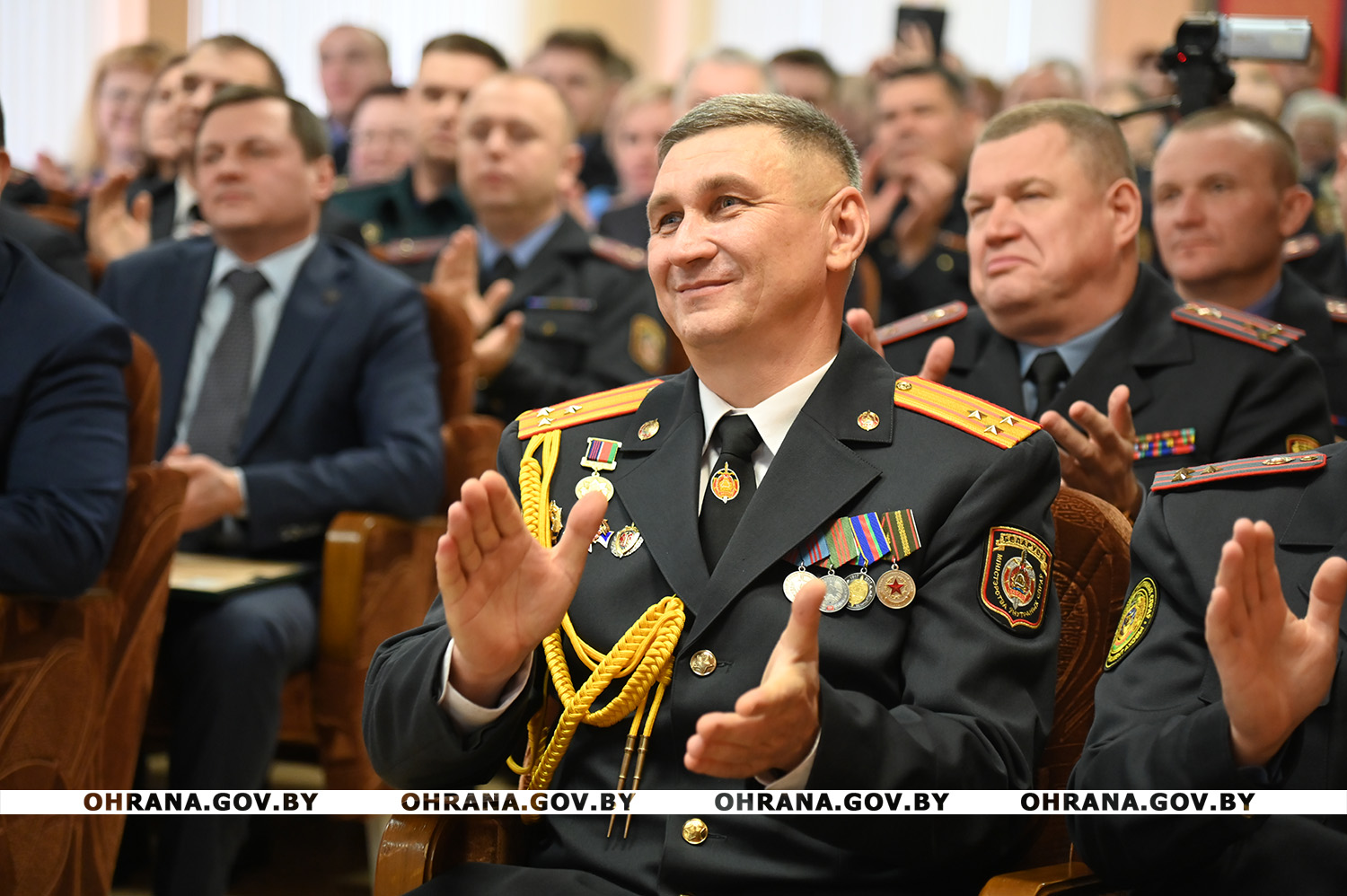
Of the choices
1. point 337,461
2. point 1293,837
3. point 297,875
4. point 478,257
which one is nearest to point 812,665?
point 1293,837

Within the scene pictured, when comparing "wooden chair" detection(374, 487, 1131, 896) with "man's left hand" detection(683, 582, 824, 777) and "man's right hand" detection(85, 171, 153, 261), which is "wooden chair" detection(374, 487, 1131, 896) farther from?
"man's right hand" detection(85, 171, 153, 261)

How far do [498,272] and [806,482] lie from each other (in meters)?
2.50

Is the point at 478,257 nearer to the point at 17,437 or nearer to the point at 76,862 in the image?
the point at 17,437

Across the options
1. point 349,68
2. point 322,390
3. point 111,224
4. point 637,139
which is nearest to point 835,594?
point 322,390

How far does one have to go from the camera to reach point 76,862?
76.4 inches

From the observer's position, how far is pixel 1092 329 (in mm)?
2379

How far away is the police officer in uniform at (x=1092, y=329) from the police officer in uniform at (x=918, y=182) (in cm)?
155

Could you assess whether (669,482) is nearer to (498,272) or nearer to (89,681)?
(89,681)

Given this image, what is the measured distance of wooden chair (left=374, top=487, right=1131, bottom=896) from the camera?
150 centimetres

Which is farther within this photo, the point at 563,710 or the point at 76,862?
the point at 76,862

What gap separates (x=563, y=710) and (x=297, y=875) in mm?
1482

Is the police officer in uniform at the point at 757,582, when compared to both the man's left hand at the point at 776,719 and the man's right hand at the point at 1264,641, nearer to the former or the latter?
the man's left hand at the point at 776,719

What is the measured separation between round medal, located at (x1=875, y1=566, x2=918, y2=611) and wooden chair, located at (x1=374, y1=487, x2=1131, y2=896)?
0.24m

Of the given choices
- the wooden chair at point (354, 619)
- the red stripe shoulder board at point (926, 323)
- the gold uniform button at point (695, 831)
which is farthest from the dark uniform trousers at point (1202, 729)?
the wooden chair at point (354, 619)
